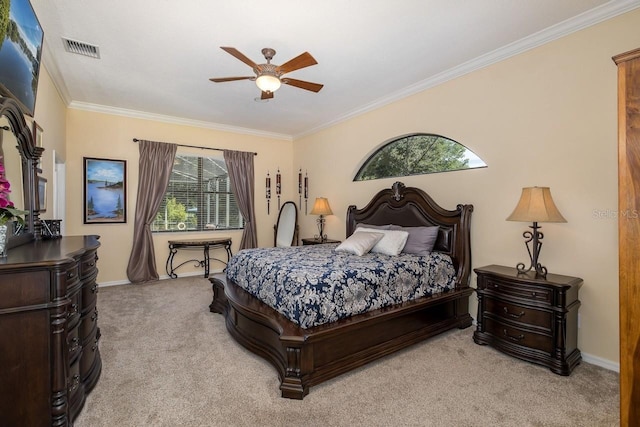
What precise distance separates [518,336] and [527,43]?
272 cm

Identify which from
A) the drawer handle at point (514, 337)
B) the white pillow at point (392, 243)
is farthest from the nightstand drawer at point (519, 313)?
the white pillow at point (392, 243)

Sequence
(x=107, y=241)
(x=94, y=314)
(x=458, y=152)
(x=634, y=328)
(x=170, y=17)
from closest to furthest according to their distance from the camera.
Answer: (x=634, y=328)
(x=94, y=314)
(x=170, y=17)
(x=458, y=152)
(x=107, y=241)

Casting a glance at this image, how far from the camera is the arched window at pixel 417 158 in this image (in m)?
3.65

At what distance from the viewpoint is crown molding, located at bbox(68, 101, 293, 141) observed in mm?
4789

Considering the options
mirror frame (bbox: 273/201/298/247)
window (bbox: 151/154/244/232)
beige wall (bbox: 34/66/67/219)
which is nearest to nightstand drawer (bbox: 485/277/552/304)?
mirror frame (bbox: 273/201/298/247)

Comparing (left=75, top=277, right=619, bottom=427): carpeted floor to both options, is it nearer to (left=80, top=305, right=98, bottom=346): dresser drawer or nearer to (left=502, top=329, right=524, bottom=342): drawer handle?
(left=502, top=329, right=524, bottom=342): drawer handle

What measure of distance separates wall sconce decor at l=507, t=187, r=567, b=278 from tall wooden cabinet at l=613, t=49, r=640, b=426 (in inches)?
58.3

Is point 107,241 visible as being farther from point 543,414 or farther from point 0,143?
point 543,414

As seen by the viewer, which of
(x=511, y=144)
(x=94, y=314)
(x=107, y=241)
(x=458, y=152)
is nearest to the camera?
(x=94, y=314)

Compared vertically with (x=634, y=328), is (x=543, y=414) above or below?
below

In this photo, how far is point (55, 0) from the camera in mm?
2422

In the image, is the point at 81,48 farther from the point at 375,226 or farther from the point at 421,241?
the point at 421,241

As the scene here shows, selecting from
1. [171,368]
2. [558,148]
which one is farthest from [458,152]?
[171,368]

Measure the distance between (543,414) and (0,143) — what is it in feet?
12.7
